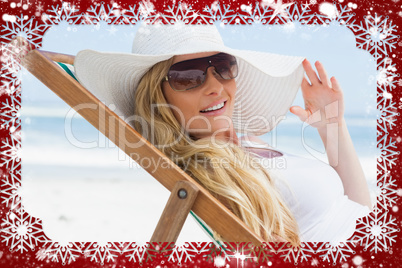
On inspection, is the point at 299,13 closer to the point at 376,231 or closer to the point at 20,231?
the point at 376,231

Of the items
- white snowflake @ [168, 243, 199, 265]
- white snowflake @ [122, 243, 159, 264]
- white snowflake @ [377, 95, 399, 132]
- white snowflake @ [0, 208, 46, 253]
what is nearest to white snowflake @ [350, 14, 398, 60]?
white snowflake @ [377, 95, 399, 132]

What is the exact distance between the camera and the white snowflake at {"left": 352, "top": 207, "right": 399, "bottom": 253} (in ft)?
5.13

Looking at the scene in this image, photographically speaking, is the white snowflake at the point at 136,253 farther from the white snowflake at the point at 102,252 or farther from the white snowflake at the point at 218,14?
the white snowflake at the point at 218,14

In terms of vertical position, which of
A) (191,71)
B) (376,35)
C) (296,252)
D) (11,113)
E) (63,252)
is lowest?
(63,252)

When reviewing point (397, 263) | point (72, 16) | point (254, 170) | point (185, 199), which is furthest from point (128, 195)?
point (397, 263)

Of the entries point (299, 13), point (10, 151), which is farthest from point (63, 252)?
point (299, 13)

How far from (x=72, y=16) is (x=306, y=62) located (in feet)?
2.95

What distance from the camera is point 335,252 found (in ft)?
5.01

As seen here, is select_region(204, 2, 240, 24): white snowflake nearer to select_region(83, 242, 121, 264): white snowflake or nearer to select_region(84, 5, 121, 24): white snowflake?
select_region(84, 5, 121, 24): white snowflake

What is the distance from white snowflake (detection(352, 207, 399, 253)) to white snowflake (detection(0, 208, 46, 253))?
3.69 ft

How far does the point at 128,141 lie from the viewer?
1.42m

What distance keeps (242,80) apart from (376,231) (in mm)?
789

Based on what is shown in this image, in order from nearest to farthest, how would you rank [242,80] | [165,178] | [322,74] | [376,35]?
[165,178]
[376,35]
[322,74]
[242,80]

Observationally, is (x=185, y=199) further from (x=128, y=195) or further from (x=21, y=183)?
(x=21, y=183)
